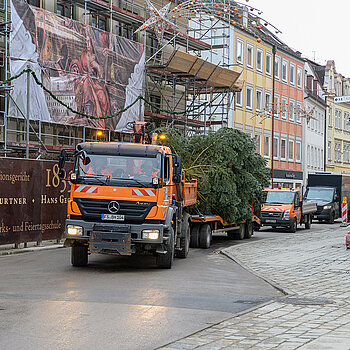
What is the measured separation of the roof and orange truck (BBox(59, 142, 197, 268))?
746 inches

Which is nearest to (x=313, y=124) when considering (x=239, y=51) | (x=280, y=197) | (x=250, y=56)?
(x=250, y=56)

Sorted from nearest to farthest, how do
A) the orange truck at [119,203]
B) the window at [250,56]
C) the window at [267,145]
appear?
the orange truck at [119,203], the window at [250,56], the window at [267,145]

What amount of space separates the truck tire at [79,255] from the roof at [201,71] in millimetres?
19431

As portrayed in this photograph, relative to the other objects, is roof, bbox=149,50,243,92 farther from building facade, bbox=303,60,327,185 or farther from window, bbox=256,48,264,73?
building facade, bbox=303,60,327,185

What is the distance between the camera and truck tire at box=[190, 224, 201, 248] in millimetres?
21531

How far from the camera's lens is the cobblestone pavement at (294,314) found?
7.77 meters

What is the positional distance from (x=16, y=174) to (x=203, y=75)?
19.5 m

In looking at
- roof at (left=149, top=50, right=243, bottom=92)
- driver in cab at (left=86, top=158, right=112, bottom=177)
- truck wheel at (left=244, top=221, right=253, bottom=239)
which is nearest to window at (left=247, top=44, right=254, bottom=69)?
roof at (left=149, top=50, right=243, bottom=92)

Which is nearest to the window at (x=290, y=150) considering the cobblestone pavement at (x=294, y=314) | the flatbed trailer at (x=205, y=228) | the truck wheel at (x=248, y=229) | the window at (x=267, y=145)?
the window at (x=267, y=145)

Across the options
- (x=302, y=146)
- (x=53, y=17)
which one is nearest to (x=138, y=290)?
(x=53, y=17)

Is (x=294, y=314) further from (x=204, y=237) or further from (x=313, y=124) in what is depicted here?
(x=313, y=124)

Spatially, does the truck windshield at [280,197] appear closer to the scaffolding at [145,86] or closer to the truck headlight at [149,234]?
the scaffolding at [145,86]

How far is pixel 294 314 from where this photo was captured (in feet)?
31.9

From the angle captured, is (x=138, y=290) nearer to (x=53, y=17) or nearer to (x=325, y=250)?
(x=325, y=250)
